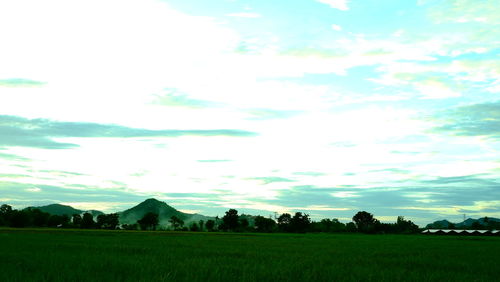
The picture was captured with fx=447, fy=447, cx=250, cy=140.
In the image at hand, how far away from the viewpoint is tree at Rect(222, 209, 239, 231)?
144 metres

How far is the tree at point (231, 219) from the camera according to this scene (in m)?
144

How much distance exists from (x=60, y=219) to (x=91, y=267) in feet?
449

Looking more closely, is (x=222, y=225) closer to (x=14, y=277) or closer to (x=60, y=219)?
(x=60, y=219)

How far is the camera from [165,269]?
11.4 metres

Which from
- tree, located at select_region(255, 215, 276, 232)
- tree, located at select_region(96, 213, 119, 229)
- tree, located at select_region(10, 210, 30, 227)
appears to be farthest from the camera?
tree, located at select_region(255, 215, 276, 232)

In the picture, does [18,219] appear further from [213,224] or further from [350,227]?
[350,227]

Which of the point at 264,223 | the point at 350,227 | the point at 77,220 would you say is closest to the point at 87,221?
the point at 77,220

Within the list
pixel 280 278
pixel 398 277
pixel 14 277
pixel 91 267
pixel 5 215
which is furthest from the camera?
pixel 5 215

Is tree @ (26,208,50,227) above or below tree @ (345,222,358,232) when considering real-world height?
above

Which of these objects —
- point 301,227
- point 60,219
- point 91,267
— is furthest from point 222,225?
point 91,267

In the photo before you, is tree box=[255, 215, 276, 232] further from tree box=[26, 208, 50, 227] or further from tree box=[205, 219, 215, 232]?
tree box=[26, 208, 50, 227]

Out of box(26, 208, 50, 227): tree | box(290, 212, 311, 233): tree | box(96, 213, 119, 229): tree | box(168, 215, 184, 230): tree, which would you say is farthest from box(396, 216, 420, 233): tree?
box(26, 208, 50, 227): tree

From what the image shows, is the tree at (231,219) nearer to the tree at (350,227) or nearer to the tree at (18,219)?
the tree at (350,227)

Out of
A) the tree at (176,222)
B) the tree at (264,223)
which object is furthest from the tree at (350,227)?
the tree at (176,222)
